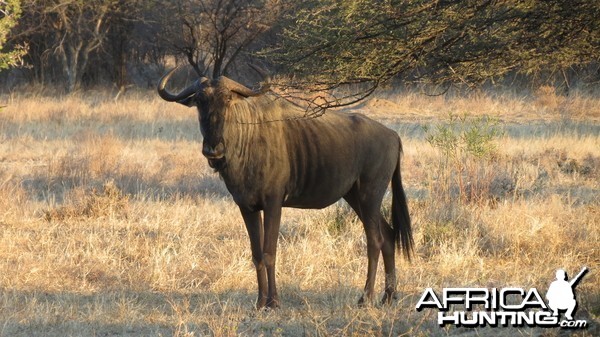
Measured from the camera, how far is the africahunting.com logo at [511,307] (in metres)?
5.25

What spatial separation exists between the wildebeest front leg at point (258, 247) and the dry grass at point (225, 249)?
159mm

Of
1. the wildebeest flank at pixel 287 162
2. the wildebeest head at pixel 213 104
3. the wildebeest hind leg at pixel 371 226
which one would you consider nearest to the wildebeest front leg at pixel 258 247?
the wildebeest flank at pixel 287 162

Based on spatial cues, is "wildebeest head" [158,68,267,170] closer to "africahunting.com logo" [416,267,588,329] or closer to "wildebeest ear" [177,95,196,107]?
"wildebeest ear" [177,95,196,107]

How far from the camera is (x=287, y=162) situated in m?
6.72

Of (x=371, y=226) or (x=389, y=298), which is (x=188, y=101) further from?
(x=389, y=298)

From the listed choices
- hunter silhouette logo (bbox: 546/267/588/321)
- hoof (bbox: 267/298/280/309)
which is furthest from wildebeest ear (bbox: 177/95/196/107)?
hunter silhouette logo (bbox: 546/267/588/321)

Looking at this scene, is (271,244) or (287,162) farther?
(287,162)

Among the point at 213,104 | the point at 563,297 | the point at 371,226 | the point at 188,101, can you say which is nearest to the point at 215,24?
the point at 371,226

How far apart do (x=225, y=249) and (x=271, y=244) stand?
1.52 m

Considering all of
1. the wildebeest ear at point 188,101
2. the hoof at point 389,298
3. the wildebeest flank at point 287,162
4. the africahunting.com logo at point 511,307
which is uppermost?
the wildebeest ear at point 188,101

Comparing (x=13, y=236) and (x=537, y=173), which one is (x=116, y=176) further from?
(x=537, y=173)

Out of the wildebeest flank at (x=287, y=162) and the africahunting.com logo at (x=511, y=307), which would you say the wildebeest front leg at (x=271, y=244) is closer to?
the wildebeest flank at (x=287, y=162)

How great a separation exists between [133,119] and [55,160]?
24.7ft

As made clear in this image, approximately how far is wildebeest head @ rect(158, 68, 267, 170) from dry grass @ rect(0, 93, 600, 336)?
1.10 meters
